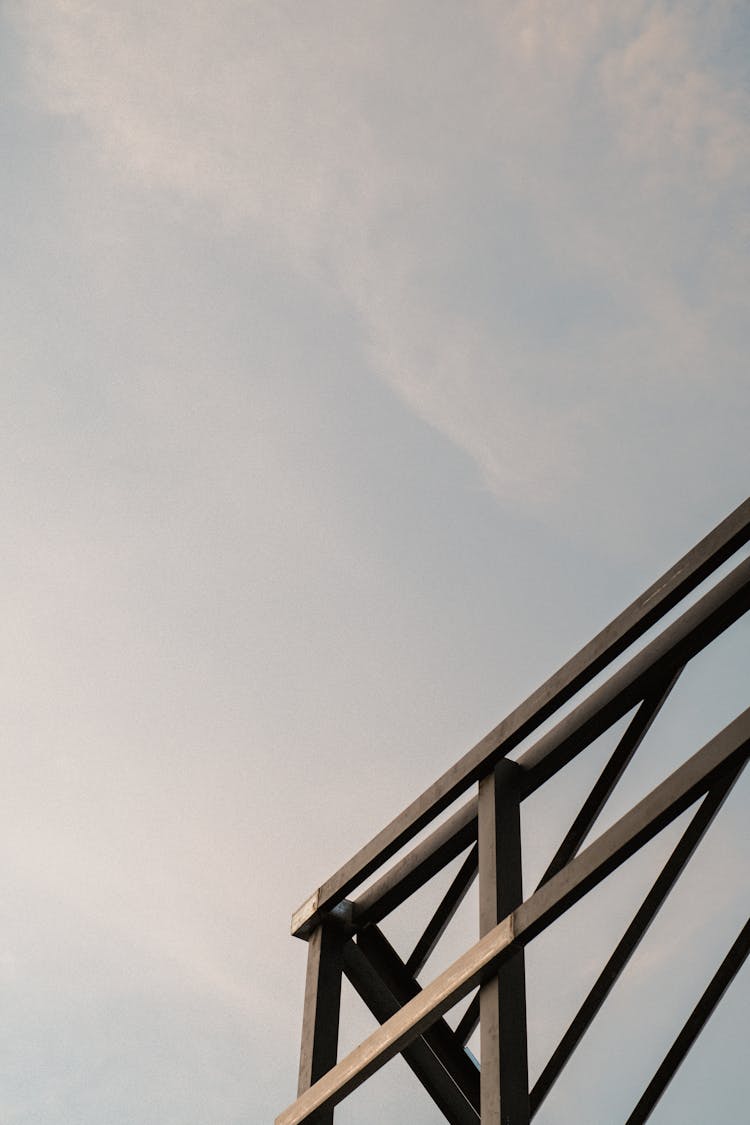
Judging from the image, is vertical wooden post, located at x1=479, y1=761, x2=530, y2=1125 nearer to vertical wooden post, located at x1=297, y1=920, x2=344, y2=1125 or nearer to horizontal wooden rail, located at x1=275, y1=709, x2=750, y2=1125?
horizontal wooden rail, located at x1=275, y1=709, x2=750, y2=1125

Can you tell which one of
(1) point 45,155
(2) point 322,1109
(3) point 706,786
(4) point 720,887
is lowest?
(3) point 706,786

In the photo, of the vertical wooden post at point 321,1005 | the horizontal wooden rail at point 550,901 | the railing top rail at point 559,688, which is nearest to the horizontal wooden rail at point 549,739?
the railing top rail at point 559,688

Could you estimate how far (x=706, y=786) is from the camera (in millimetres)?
4227

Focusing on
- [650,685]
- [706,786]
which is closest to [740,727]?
[706,786]

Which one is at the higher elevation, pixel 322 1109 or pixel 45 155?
pixel 45 155

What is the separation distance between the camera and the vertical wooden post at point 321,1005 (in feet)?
17.9

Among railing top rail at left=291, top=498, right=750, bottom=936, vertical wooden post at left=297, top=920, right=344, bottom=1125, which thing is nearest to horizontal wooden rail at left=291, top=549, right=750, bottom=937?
railing top rail at left=291, top=498, right=750, bottom=936

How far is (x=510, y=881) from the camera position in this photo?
16.1ft

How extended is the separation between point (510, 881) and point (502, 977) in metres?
0.40

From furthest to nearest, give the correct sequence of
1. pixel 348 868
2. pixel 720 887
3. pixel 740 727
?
pixel 720 887 < pixel 348 868 < pixel 740 727

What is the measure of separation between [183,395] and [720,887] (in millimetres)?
7498

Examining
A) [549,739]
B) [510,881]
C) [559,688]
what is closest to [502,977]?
[510,881]

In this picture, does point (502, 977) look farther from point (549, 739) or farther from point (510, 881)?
point (549, 739)

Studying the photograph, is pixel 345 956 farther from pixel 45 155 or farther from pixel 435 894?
pixel 45 155
